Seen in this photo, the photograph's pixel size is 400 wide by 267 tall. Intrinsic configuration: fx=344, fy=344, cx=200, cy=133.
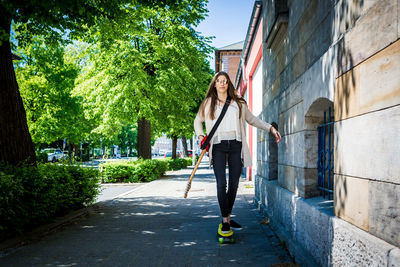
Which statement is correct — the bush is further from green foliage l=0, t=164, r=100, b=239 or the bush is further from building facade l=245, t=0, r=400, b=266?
building facade l=245, t=0, r=400, b=266

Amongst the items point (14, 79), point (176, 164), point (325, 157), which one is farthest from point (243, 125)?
point (176, 164)

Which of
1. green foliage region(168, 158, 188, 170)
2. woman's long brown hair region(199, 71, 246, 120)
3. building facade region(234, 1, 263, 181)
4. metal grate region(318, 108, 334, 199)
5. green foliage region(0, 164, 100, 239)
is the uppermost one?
building facade region(234, 1, 263, 181)

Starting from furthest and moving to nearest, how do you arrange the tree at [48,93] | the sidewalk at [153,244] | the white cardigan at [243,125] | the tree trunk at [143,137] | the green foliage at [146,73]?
the tree at [48,93] < the tree trunk at [143,137] < the green foliage at [146,73] < the white cardigan at [243,125] < the sidewalk at [153,244]

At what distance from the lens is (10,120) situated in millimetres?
6180

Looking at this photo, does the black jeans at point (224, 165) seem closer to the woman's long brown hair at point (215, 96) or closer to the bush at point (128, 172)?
the woman's long brown hair at point (215, 96)

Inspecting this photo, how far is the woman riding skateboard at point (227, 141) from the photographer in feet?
15.2

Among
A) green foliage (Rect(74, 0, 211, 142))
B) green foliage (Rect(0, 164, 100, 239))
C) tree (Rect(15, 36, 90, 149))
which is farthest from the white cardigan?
tree (Rect(15, 36, 90, 149))

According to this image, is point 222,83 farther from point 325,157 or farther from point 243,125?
point 325,157

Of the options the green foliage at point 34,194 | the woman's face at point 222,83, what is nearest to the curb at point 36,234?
the green foliage at point 34,194

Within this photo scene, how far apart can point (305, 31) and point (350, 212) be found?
7.53ft

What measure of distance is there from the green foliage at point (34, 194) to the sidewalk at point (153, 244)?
0.41 metres

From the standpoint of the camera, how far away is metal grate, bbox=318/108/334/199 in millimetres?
3633

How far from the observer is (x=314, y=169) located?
3918 millimetres

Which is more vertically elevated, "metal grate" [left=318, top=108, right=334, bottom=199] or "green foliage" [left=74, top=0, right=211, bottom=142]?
"green foliage" [left=74, top=0, right=211, bottom=142]
